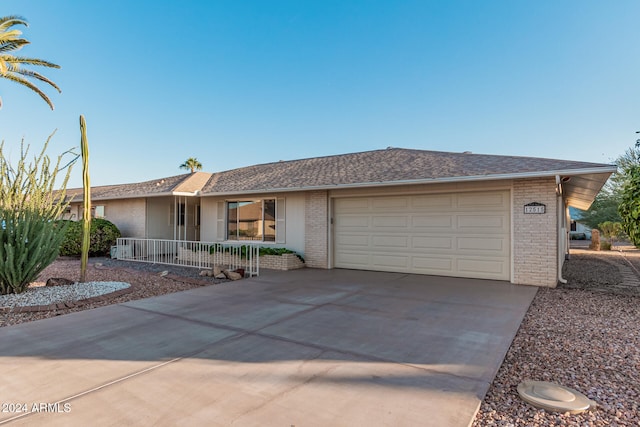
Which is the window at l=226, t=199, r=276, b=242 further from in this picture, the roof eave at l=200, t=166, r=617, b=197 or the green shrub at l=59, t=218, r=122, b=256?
the green shrub at l=59, t=218, r=122, b=256

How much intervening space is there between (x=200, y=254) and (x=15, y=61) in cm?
1039

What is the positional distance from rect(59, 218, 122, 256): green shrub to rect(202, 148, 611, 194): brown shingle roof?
452cm

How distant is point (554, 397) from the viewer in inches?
109

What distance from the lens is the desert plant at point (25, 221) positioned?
6.23 m

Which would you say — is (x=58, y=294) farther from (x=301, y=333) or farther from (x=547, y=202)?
(x=547, y=202)

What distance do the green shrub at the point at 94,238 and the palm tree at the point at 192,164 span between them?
762 inches

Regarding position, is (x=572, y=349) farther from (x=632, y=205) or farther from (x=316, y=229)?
(x=316, y=229)

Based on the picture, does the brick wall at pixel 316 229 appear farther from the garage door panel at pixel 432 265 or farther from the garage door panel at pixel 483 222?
the garage door panel at pixel 483 222

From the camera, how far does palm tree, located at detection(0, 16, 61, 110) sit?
11.6m

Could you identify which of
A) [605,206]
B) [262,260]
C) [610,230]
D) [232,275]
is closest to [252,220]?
[262,260]

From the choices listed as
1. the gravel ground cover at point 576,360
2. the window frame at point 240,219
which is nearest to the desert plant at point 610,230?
the gravel ground cover at point 576,360

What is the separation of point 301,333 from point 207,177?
1231 cm

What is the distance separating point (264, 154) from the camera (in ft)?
78.1

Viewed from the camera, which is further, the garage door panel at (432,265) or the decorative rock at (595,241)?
the decorative rock at (595,241)
